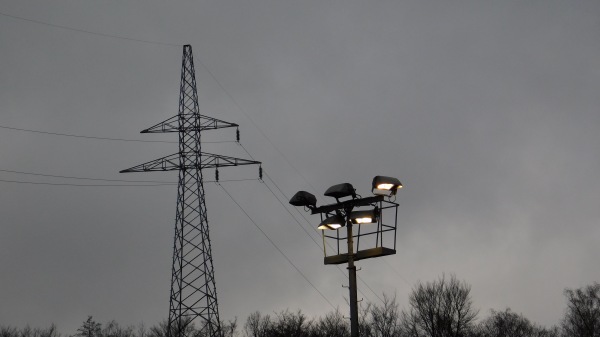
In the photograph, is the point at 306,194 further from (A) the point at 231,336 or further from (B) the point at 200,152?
(A) the point at 231,336

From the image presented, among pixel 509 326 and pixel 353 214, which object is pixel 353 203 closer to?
pixel 353 214

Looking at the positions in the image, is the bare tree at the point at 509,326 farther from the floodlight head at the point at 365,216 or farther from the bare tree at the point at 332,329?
the floodlight head at the point at 365,216

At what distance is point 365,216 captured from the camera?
11.0 m

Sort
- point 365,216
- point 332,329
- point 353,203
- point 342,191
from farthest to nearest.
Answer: point 332,329 → point 353,203 → point 342,191 → point 365,216

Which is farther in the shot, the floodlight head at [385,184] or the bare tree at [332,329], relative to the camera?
the bare tree at [332,329]

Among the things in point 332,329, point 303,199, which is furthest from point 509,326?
point 303,199

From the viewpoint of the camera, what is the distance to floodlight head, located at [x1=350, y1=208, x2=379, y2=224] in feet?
36.0

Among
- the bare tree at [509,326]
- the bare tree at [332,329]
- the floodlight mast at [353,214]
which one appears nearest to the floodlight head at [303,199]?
the floodlight mast at [353,214]

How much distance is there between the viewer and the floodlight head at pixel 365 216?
36.0 ft

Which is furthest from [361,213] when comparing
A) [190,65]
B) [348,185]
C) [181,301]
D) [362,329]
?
[362,329]

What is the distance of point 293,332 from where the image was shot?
69.0 meters

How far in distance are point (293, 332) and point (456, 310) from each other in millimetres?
17670

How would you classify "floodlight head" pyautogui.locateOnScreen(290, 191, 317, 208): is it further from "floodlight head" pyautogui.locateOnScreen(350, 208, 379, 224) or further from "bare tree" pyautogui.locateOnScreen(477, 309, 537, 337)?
"bare tree" pyautogui.locateOnScreen(477, 309, 537, 337)

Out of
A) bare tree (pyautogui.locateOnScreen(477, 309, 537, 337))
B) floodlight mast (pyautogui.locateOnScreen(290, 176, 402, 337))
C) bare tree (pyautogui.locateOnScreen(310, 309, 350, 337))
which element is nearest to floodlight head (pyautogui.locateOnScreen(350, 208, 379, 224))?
floodlight mast (pyautogui.locateOnScreen(290, 176, 402, 337))
